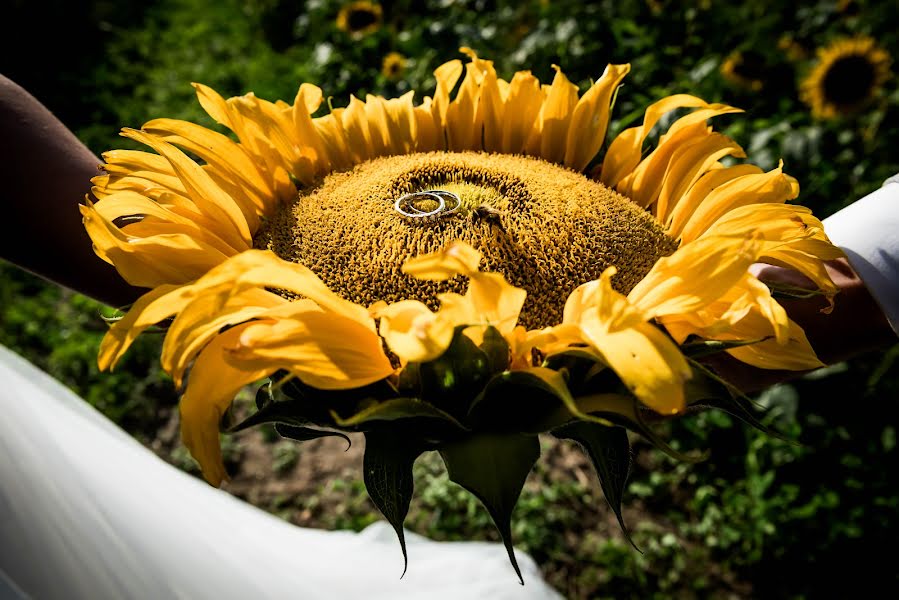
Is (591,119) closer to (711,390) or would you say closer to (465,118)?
(465,118)

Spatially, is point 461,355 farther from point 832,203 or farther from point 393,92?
point 832,203

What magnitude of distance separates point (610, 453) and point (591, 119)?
51 cm

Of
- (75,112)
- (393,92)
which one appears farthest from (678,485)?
(75,112)

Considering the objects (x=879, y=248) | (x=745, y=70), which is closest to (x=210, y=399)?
(x=879, y=248)

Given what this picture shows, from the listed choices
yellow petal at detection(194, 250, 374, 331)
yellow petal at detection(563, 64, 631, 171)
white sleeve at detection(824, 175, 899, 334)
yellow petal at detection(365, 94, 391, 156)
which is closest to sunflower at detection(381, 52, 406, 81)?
yellow petal at detection(365, 94, 391, 156)

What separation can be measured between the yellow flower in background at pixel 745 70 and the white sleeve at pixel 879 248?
4.74ft

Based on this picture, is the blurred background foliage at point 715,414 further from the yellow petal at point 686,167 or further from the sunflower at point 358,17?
the yellow petal at point 686,167

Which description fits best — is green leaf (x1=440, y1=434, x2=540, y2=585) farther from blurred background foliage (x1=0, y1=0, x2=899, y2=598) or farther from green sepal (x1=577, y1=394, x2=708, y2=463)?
blurred background foliage (x1=0, y1=0, x2=899, y2=598)

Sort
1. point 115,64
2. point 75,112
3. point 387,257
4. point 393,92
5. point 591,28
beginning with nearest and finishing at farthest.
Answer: point 387,257 < point 591,28 < point 393,92 < point 75,112 < point 115,64

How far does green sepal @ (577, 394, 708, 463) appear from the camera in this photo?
639mm

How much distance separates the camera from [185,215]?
2.70 ft

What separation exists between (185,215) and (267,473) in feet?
5.99

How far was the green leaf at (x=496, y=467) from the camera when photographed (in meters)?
0.66

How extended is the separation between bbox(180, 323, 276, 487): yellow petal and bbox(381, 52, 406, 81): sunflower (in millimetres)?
1631
